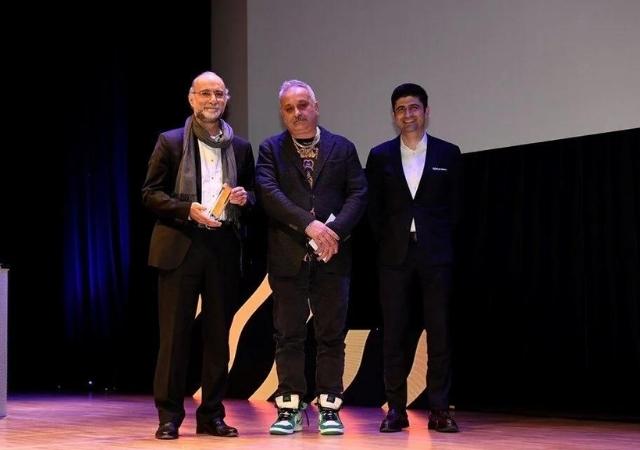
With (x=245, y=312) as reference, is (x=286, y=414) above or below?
below

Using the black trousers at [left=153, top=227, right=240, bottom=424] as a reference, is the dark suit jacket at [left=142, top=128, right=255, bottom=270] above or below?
above

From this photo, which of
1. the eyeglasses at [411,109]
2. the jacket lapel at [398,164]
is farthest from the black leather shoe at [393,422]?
the eyeglasses at [411,109]

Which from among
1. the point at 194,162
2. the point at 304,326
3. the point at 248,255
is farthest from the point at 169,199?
the point at 248,255

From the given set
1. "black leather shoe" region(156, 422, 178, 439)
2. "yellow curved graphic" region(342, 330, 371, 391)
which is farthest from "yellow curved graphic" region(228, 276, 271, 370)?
"black leather shoe" region(156, 422, 178, 439)

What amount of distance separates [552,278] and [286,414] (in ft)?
6.33

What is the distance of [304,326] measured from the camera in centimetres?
375

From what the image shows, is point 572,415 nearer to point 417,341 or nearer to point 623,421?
point 623,421

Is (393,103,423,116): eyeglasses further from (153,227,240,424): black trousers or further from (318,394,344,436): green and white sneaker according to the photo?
(318,394,344,436): green and white sneaker

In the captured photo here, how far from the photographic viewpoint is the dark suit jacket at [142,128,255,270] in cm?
365

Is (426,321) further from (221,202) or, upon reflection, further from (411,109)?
(221,202)

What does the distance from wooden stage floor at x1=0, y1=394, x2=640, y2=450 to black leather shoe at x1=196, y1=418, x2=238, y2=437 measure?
1.6 inches

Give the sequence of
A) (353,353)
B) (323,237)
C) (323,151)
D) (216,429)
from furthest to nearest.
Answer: (353,353)
(323,151)
(216,429)
(323,237)

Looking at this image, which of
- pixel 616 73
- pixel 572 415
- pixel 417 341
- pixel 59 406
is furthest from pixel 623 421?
pixel 59 406

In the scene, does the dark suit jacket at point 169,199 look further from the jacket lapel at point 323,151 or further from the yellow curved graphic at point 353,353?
the yellow curved graphic at point 353,353
